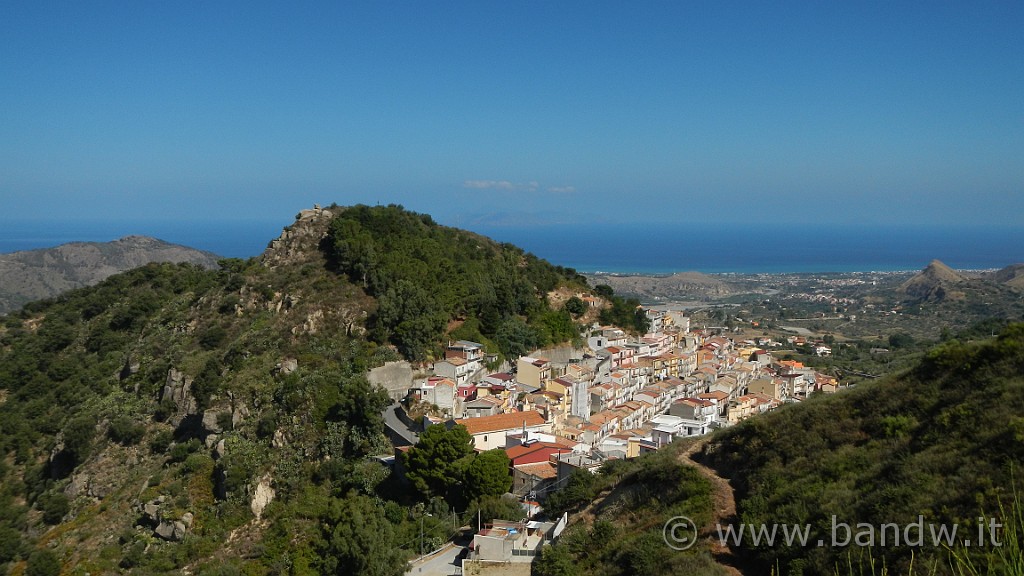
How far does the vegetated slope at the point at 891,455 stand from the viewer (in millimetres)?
10797

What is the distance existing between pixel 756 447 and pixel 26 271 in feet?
364

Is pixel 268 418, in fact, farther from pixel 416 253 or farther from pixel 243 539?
pixel 416 253

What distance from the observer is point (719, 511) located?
46.9 ft

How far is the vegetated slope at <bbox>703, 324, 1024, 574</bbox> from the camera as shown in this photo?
35.4ft

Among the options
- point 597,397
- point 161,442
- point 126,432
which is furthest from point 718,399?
point 126,432

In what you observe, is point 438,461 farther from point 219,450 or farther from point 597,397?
point 597,397

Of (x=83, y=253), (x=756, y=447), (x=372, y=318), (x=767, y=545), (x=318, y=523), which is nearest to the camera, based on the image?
(x=767, y=545)

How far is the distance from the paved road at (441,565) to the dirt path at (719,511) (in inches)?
256

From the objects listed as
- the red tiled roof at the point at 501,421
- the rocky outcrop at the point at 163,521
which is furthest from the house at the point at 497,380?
the rocky outcrop at the point at 163,521

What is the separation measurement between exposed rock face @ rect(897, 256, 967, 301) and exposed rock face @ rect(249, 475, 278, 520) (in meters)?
87.7

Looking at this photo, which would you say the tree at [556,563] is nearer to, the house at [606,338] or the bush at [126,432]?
the house at [606,338]

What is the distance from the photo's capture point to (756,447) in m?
15.9

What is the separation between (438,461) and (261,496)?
6.95 metres

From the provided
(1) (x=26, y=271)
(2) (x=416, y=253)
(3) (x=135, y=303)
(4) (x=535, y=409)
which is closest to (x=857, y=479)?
(4) (x=535, y=409)
